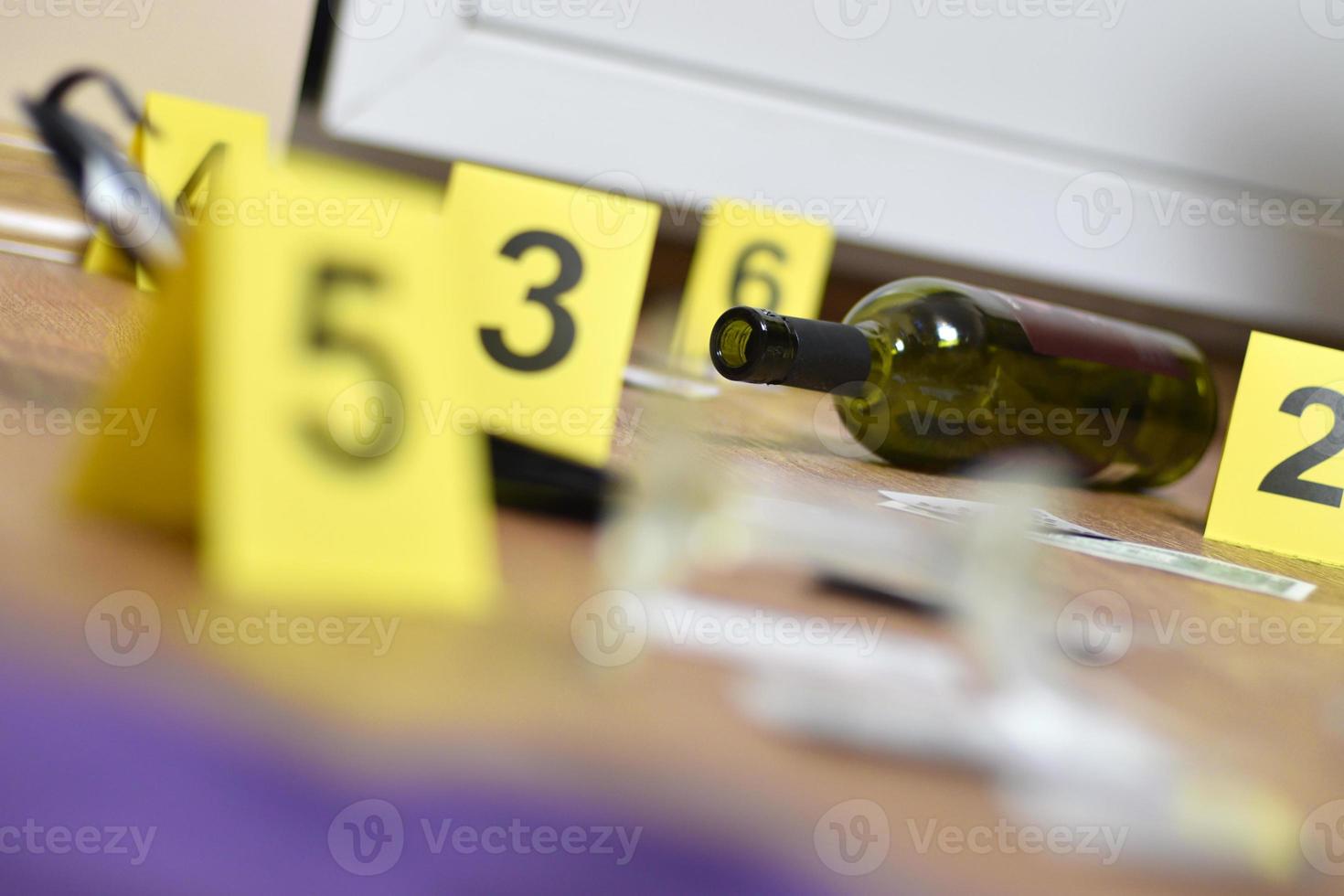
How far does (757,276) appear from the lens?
1394 mm

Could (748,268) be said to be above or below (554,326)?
above

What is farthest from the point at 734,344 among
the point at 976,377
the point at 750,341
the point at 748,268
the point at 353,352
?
the point at 748,268

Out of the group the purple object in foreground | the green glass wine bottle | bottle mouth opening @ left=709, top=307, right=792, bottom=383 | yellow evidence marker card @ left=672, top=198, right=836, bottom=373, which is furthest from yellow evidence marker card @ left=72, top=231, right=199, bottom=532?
yellow evidence marker card @ left=672, top=198, right=836, bottom=373

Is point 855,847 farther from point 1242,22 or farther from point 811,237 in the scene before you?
point 1242,22

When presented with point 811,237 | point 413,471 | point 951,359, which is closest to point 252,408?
point 413,471

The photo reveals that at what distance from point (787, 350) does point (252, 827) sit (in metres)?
0.61

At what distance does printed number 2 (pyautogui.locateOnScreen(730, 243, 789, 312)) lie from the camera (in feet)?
4.51

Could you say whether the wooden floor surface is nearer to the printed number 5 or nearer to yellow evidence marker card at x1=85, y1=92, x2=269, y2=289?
the printed number 5

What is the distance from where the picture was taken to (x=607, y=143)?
5.02 feet

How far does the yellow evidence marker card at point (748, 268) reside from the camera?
1369 millimetres

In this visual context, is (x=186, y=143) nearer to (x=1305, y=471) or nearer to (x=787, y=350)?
(x=787, y=350)

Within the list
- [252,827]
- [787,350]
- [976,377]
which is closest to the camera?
[252,827]

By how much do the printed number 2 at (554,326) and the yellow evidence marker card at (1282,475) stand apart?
1.83ft

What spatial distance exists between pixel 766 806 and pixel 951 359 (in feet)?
2.45
